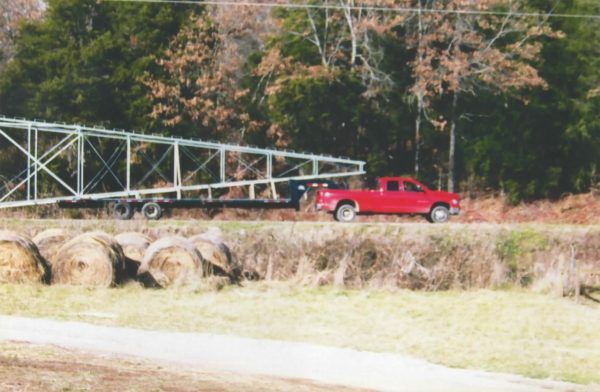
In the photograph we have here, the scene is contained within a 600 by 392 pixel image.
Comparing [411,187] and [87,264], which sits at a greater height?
[411,187]

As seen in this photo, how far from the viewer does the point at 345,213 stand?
35156 millimetres

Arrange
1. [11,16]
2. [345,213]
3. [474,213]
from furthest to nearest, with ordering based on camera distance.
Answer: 1. [11,16]
2. [474,213]
3. [345,213]

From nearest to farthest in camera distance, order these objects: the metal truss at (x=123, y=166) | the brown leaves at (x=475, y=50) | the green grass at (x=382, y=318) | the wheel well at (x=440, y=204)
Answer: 1. the green grass at (x=382, y=318)
2. the wheel well at (x=440, y=204)
3. the metal truss at (x=123, y=166)
4. the brown leaves at (x=475, y=50)

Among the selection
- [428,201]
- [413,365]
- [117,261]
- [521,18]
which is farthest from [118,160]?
[413,365]

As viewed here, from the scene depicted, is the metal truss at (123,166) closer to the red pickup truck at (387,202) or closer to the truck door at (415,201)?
the red pickup truck at (387,202)

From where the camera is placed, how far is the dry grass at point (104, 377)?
35.3 feet

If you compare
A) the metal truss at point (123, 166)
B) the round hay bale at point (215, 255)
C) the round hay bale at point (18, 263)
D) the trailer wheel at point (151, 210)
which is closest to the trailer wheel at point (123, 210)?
the trailer wheel at point (151, 210)

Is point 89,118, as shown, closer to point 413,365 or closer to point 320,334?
point 320,334

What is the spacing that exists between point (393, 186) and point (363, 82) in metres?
11.0

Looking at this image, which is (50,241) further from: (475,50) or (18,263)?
(475,50)

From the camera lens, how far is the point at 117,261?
2098cm

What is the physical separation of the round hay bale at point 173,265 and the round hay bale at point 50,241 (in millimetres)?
2434

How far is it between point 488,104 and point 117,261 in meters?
28.6

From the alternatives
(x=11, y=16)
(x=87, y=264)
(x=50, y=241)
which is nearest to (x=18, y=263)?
(x=87, y=264)
